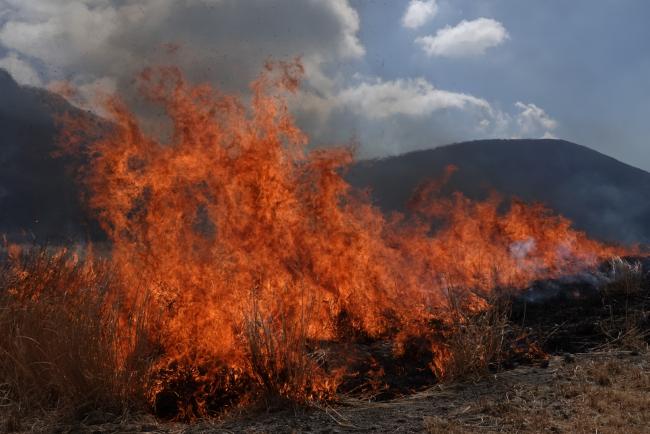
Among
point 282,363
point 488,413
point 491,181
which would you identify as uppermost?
point 491,181

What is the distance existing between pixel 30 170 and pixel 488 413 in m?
62.8

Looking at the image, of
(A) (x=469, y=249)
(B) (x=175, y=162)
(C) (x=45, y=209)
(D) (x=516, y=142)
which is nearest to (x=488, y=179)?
(D) (x=516, y=142)

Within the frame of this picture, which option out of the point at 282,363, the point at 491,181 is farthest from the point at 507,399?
the point at 491,181

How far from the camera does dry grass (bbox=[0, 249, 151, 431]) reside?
425cm

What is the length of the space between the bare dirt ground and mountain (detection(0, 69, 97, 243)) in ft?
160

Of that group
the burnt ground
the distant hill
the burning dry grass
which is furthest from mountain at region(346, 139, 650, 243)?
the burnt ground

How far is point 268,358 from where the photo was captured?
4.45 metres

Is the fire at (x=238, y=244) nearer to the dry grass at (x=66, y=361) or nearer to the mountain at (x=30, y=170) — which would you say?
the dry grass at (x=66, y=361)

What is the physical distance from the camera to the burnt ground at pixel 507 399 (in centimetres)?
401

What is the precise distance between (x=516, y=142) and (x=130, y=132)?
40648 mm

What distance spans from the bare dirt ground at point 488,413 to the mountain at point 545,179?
2788 centimetres

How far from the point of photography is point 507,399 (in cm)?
446

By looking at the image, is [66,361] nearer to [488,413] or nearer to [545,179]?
[488,413]

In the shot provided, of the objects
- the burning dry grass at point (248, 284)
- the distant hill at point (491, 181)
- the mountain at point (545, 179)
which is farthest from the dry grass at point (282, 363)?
the mountain at point (545, 179)
